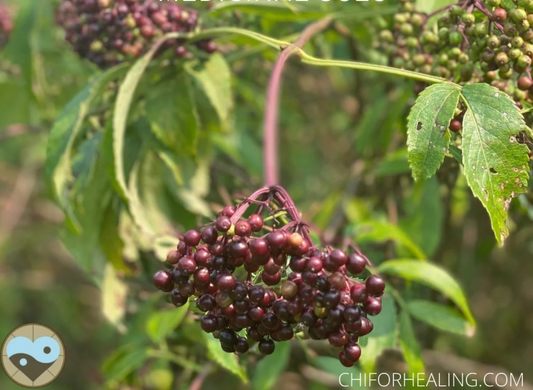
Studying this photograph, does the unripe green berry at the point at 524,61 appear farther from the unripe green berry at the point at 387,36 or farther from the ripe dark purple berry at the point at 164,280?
the ripe dark purple berry at the point at 164,280

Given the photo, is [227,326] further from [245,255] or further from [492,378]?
[492,378]

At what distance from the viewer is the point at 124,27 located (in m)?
1.70

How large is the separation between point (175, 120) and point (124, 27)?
0.88 ft

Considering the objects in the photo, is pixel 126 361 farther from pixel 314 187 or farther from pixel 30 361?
pixel 314 187

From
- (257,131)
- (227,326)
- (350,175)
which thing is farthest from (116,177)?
(257,131)

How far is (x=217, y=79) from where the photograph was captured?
1.84m

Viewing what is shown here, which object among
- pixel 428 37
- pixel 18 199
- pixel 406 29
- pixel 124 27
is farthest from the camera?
pixel 18 199

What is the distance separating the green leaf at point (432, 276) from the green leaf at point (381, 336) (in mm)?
133

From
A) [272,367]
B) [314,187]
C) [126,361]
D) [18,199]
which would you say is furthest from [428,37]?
[18,199]

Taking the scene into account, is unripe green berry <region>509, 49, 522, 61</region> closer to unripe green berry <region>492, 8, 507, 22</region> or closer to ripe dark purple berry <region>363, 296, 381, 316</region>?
unripe green berry <region>492, 8, 507, 22</region>

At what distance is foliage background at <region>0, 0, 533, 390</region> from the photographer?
2129 millimetres

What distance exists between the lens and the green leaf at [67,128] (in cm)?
166

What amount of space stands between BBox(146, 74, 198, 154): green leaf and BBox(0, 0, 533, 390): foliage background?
0.26 m

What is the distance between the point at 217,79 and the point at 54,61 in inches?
38.2
